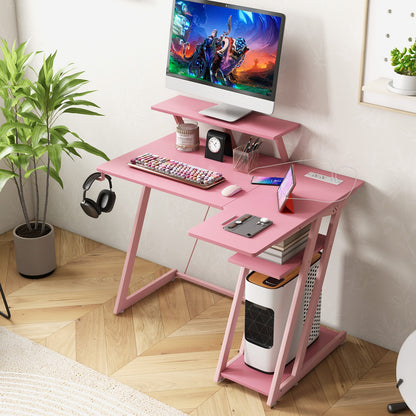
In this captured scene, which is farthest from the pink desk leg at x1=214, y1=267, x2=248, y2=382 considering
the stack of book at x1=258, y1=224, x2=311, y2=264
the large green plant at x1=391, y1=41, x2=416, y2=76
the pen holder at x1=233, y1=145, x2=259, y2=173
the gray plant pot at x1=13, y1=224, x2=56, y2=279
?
the gray plant pot at x1=13, y1=224, x2=56, y2=279

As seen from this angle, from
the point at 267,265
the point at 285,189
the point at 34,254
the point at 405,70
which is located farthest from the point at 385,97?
the point at 34,254

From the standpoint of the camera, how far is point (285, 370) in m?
2.95

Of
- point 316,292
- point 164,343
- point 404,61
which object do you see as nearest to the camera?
point 404,61

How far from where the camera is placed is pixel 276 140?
2900 mm

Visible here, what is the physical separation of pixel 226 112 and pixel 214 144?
147 millimetres

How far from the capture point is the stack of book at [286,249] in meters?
2.66

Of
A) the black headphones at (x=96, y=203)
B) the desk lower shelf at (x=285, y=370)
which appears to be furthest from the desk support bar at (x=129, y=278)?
the desk lower shelf at (x=285, y=370)

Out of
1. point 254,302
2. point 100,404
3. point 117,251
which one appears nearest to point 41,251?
point 117,251

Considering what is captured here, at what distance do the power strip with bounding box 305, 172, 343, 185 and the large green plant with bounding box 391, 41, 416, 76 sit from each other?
21.2 inches

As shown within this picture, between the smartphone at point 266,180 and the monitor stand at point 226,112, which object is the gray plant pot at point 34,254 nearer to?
the monitor stand at point 226,112

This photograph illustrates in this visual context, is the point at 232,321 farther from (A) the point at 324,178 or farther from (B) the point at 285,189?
(A) the point at 324,178

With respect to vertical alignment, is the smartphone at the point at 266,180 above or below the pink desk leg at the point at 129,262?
above

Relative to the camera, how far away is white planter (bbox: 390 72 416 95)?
252 cm

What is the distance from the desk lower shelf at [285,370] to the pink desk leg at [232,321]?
0.15 ft
